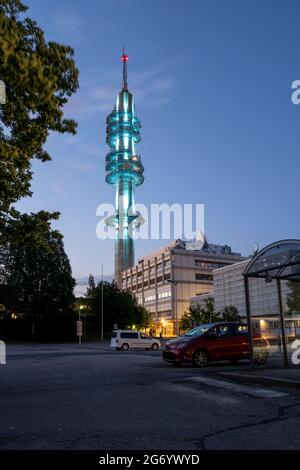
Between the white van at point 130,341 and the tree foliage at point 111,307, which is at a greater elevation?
the tree foliage at point 111,307

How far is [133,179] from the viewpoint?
447ft

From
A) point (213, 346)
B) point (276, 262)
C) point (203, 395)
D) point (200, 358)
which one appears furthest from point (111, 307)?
point (203, 395)

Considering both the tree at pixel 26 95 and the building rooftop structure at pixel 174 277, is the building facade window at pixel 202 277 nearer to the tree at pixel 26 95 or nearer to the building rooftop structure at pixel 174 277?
the building rooftop structure at pixel 174 277

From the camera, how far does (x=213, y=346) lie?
16.4 metres

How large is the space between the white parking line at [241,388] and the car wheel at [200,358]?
4169mm

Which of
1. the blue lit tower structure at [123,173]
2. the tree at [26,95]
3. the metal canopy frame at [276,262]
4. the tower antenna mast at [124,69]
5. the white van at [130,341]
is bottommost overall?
the white van at [130,341]

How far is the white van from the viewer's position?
116ft

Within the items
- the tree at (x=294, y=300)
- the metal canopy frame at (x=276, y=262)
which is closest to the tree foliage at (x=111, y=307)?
the tree at (x=294, y=300)

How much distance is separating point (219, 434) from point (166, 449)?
0.99m

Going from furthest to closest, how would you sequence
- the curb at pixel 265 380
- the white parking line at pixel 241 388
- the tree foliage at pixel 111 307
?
the tree foliage at pixel 111 307
the curb at pixel 265 380
the white parking line at pixel 241 388

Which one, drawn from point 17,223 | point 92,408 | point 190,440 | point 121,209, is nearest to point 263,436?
point 190,440

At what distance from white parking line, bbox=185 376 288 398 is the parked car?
13.6 feet

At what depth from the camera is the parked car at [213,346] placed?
15891 mm

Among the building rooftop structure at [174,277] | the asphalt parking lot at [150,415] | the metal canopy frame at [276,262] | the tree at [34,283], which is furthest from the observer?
the building rooftop structure at [174,277]
